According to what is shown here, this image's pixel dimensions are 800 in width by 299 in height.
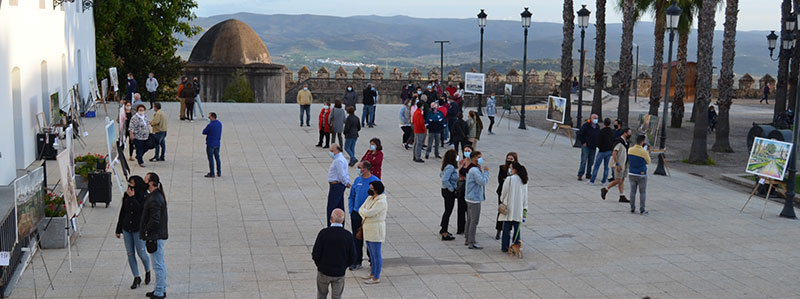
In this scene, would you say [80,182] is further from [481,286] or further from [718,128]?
[718,128]

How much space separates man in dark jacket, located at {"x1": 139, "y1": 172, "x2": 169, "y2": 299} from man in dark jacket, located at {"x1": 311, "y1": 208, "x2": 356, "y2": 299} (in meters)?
2.16

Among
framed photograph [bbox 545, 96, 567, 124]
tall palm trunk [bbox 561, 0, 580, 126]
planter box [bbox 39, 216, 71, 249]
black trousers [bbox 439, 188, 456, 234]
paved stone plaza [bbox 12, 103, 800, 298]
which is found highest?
tall palm trunk [bbox 561, 0, 580, 126]

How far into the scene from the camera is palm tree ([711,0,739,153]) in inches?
1047

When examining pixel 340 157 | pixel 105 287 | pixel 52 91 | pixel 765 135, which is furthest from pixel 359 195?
pixel 765 135

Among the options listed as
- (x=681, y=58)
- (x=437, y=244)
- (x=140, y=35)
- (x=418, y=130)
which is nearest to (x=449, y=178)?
(x=437, y=244)

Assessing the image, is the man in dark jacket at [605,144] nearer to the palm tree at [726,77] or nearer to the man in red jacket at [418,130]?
the man in red jacket at [418,130]

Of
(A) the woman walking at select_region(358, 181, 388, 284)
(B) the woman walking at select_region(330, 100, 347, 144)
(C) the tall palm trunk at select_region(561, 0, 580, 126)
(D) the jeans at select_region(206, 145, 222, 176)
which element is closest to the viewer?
(A) the woman walking at select_region(358, 181, 388, 284)

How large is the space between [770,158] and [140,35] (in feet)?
98.7

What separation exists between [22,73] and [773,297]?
1680 cm

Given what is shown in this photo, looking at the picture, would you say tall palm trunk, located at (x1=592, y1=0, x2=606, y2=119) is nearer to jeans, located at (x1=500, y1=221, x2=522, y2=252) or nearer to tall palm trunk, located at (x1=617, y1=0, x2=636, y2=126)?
tall palm trunk, located at (x1=617, y1=0, x2=636, y2=126)

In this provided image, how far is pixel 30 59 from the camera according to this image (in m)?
20.5

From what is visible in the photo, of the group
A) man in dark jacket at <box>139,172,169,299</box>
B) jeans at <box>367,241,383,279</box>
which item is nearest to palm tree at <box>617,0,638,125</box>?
jeans at <box>367,241,383,279</box>

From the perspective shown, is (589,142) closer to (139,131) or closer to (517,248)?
(517,248)

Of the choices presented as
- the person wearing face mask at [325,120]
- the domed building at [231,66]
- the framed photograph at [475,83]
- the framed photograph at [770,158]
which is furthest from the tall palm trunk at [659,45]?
the domed building at [231,66]
